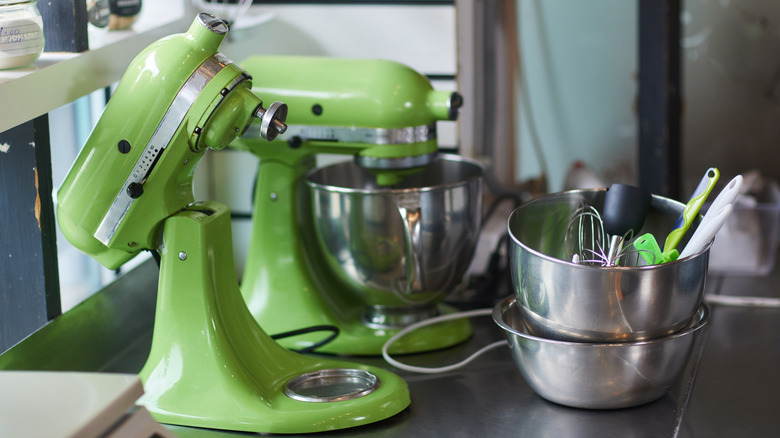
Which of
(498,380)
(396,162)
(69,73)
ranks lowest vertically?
(498,380)

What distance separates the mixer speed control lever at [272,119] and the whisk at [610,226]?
343 millimetres

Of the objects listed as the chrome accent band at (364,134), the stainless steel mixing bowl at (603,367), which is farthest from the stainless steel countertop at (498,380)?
the chrome accent band at (364,134)

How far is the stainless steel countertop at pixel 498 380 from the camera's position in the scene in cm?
97

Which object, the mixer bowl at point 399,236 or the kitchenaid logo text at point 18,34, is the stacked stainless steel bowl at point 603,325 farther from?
the kitchenaid logo text at point 18,34

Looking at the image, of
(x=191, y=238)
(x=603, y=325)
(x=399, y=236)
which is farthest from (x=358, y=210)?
(x=603, y=325)

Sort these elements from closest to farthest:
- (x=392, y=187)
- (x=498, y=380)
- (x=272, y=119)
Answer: (x=272, y=119) < (x=498, y=380) < (x=392, y=187)

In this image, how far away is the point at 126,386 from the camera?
677 millimetres

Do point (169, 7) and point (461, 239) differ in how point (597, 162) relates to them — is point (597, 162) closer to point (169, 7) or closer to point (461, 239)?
point (461, 239)

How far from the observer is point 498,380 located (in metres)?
1.09

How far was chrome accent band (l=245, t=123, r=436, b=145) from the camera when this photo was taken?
42.8 inches

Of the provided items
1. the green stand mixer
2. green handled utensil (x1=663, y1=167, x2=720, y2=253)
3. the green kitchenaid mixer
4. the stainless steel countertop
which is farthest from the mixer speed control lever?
green handled utensil (x1=663, y1=167, x2=720, y2=253)

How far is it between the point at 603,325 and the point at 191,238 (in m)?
0.43

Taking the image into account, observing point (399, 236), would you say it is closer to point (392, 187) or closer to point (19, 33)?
point (392, 187)

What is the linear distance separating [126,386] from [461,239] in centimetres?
57
